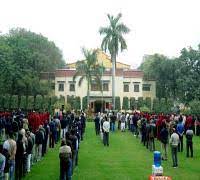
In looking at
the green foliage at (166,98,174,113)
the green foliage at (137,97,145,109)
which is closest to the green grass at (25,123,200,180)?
the green foliage at (166,98,174,113)

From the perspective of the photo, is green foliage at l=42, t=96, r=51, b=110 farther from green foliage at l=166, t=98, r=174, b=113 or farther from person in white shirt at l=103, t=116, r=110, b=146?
person in white shirt at l=103, t=116, r=110, b=146

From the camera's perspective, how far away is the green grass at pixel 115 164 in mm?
20188

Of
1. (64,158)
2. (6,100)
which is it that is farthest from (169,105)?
(64,158)

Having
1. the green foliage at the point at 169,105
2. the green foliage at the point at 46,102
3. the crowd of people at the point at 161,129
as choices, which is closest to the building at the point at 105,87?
the green foliage at the point at 169,105

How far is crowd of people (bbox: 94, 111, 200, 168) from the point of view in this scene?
24.0 metres

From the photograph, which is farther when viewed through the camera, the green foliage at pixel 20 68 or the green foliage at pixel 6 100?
the green foliage at pixel 6 100

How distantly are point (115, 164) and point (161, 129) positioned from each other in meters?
4.13

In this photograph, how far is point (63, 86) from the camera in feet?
258

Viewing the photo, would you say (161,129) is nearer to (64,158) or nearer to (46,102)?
(64,158)

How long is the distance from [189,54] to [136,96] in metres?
13.7

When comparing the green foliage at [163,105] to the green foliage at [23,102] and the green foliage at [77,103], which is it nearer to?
the green foliage at [77,103]

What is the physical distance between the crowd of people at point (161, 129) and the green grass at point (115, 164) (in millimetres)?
569

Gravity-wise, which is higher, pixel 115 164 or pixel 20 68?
pixel 20 68

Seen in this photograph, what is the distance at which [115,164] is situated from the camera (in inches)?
912
